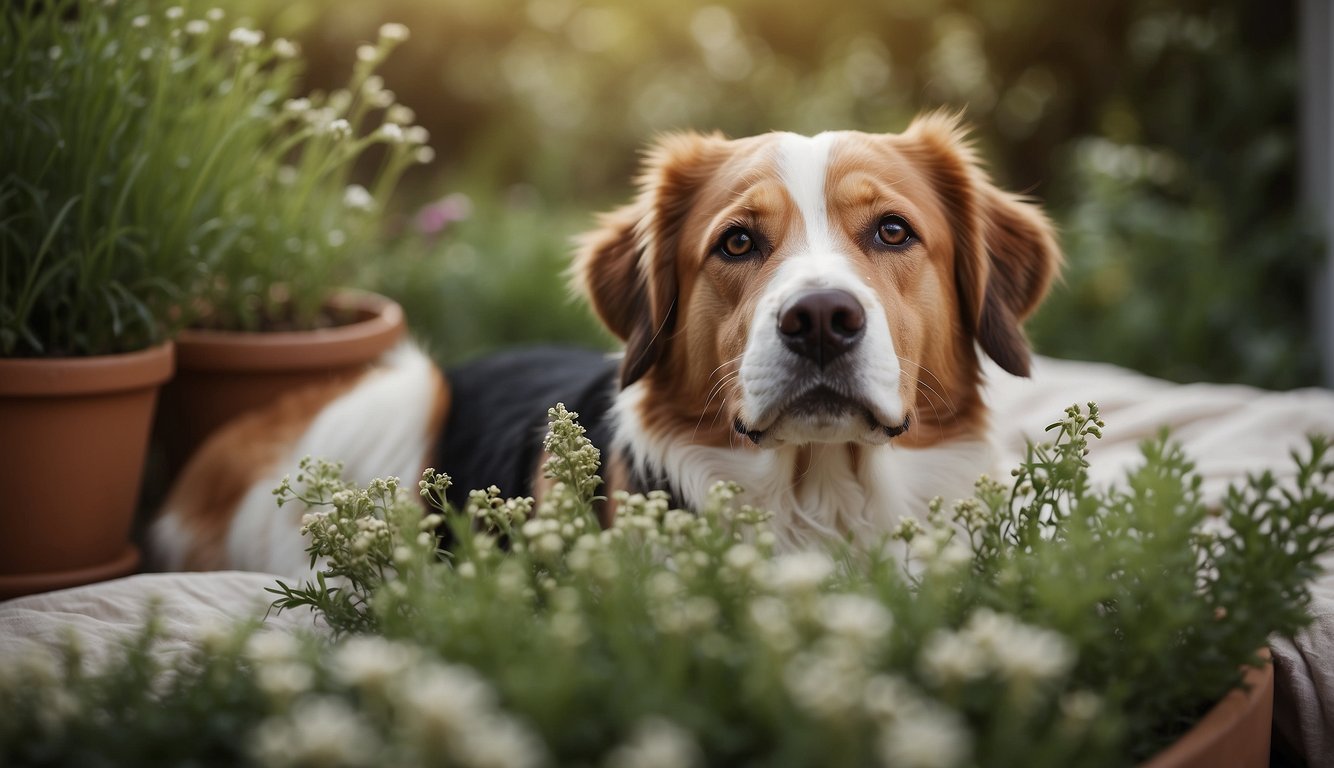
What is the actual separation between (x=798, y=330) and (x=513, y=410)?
4.05ft

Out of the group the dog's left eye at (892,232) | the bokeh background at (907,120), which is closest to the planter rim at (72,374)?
the bokeh background at (907,120)

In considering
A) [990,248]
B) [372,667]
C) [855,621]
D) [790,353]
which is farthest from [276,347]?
[855,621]

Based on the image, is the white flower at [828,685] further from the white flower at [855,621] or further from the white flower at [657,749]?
the white flower at [657,749]

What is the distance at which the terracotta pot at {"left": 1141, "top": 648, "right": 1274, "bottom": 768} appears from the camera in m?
1.55

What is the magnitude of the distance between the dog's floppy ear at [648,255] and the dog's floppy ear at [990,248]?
1.79ft

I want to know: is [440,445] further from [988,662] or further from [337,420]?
[988,662]

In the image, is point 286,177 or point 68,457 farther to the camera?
point 286,177

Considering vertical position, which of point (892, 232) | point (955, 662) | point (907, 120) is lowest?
point (955, 662)

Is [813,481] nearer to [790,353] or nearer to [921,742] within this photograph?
[790,353]

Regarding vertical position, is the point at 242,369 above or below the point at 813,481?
below

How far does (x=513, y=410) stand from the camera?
3.12 m

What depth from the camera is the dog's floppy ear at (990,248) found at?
103 inches

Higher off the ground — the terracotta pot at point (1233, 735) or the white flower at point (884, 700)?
the white flower at point (884, 700)

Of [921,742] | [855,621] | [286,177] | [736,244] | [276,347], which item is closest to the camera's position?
[921,742]
